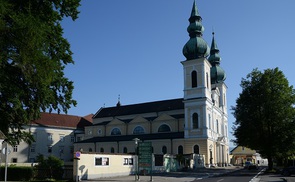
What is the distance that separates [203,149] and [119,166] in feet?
76.1

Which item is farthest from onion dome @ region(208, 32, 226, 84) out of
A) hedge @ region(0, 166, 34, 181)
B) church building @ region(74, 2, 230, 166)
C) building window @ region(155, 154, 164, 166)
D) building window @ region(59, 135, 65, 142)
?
hedge @ region(0, 166, 34, 181)

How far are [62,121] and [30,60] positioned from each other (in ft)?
186

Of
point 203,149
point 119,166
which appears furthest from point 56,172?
point 203,149

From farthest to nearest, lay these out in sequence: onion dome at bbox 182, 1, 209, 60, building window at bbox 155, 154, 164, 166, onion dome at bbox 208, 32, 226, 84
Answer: onion dome at bbox 208, 32, 226, 84 → onion dome at bbox 182, 1, 209, 60 → building window at bbox 155, 154, 164, 166

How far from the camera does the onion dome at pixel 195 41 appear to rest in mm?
53156

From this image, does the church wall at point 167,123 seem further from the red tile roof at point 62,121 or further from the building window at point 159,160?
the red tile roof at point 62,121

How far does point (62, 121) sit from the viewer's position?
2771 inches

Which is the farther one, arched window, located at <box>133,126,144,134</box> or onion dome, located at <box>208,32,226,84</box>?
onion dome, located at <box>208,32,226,84</box>

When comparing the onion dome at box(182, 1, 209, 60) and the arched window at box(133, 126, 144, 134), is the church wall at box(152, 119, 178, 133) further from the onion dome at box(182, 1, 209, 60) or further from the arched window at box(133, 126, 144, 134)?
the onion dome at box(182, 1, 209, 60)

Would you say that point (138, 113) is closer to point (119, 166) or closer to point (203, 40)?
point (203, 40)

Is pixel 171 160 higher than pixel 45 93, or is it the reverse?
pixel 45 93

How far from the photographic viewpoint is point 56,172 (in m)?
25.4

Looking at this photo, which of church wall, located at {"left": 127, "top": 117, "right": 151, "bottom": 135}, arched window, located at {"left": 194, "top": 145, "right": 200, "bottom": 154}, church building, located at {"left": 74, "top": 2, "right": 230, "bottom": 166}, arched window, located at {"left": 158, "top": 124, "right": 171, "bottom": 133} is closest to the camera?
arched window, located at {"left": 194, "top": 145, "right": 200, "bottom": 154}

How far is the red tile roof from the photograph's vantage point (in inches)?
2625
